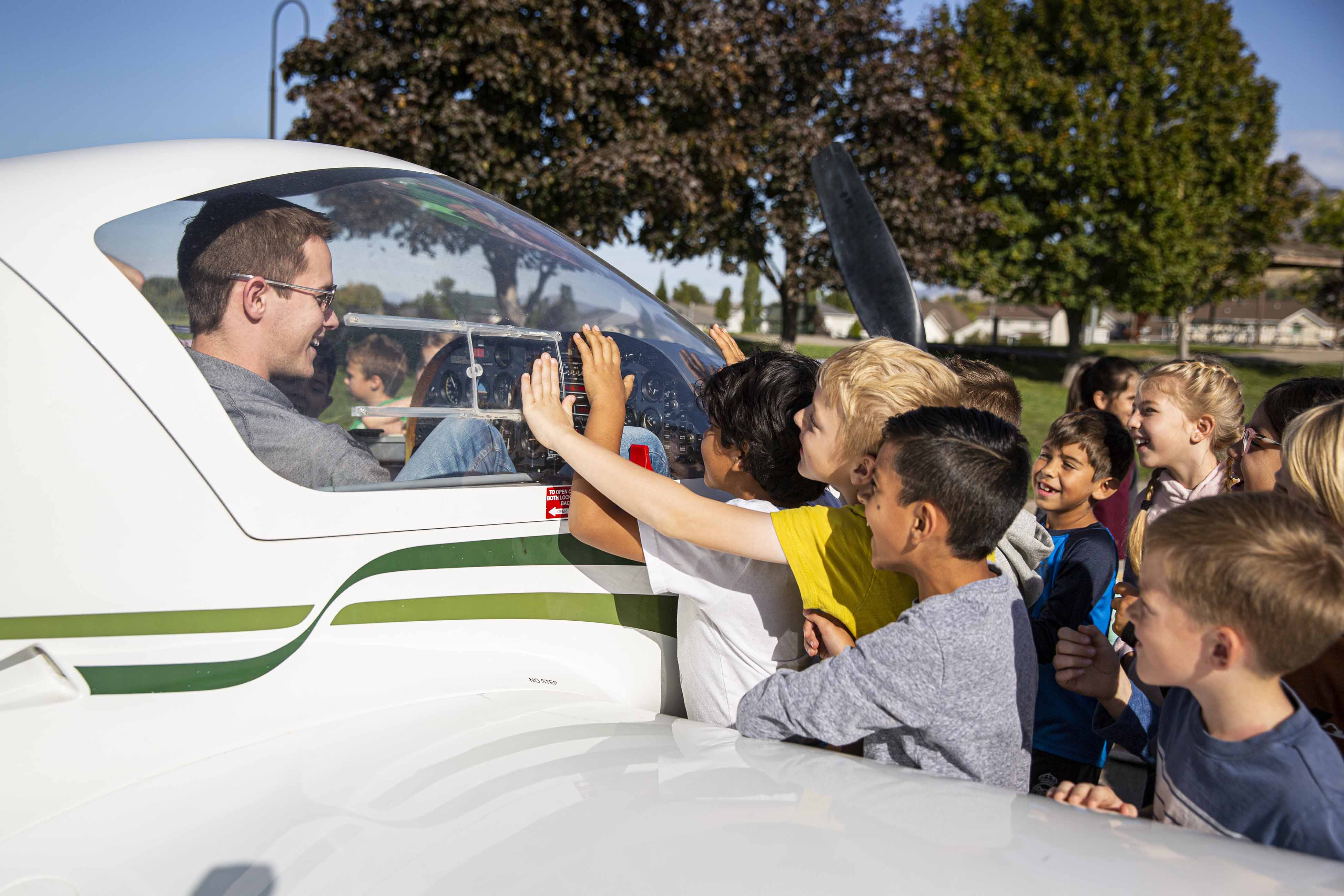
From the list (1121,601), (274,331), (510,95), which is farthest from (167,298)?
(510,95)

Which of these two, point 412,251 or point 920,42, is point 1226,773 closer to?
point 412,251

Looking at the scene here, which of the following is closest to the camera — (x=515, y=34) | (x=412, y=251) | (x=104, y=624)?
(x=104, y=624)

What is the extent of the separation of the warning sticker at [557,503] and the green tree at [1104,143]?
728 inches

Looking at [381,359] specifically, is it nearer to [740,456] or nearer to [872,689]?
[740,456]

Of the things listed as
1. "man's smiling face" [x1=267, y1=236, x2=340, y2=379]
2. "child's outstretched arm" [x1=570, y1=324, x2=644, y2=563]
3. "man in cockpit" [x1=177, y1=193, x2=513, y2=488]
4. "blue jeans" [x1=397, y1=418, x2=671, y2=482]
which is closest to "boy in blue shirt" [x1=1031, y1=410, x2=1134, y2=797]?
"child's outstretched arm" [x1=570, y1=324, x2=644, y2=563]

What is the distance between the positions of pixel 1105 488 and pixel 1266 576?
1.85 meters

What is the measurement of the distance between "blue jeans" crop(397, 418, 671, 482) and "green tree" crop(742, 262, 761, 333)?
47518 millimetres

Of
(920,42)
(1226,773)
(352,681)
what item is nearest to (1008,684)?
(1226,773)

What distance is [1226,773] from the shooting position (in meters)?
1.23

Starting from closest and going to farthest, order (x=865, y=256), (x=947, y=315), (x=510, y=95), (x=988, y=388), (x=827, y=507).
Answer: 1. (x=827, y=507)
2. (x=988, y=388)
3. (x=865, y=256)
4. (x=510, y=95)
5. (x=947, y=315)

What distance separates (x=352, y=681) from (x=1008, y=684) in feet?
3.97

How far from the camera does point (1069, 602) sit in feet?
7.32

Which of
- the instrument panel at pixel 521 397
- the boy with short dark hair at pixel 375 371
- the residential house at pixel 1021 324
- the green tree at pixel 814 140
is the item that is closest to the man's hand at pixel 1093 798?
the instrument panel at pixel 521 397

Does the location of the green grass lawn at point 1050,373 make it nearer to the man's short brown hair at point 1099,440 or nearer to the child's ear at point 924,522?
the man's short brown hair at point 1099,440
